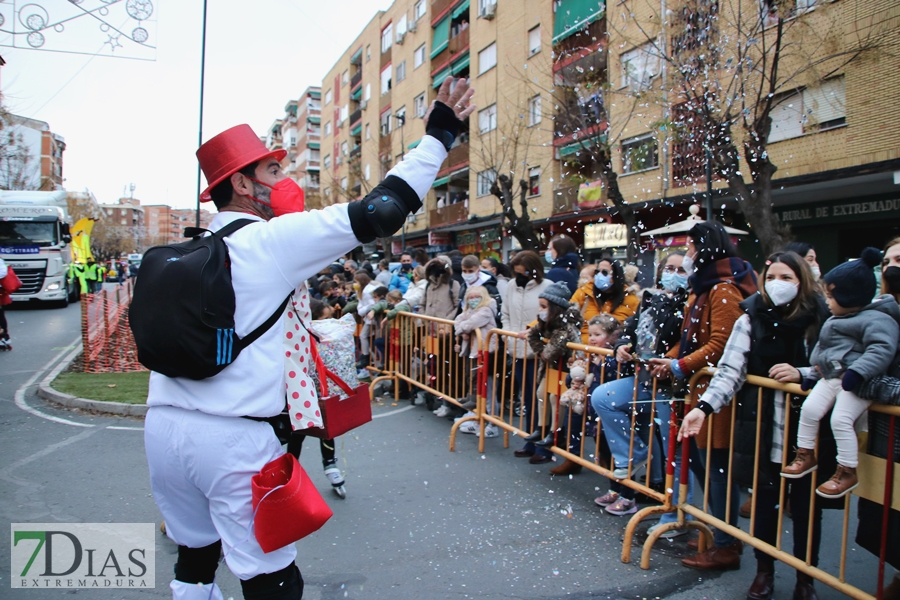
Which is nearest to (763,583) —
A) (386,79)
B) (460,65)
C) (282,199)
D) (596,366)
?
(596,366)

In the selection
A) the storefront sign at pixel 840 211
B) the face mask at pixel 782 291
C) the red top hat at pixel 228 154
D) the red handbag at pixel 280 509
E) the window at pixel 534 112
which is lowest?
the red handbag at pixel 280 509

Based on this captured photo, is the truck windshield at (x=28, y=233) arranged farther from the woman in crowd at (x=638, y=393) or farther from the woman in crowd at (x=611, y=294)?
the woman in crowd at (x=638, y=393)

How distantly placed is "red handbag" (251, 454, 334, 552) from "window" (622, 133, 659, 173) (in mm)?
17052

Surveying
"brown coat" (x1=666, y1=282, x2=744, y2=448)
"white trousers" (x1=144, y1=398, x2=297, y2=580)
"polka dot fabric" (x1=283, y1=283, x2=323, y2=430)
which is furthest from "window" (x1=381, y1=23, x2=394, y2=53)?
"white trousers" (x1=144, y1=398, x2=297, y2=580)

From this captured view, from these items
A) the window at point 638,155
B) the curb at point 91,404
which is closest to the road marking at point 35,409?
the curb at point 91,404

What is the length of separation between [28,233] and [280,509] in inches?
910

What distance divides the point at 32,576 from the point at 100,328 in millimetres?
8200

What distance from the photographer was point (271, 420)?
2.16m

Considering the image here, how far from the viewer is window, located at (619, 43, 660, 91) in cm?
1418

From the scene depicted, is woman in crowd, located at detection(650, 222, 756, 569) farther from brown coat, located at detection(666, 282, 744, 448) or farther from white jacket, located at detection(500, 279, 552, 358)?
white jacket, located at detection(500, 279, 552, 358)

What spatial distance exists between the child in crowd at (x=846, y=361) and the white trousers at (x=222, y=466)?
243 cm

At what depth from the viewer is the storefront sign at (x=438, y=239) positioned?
113 ft

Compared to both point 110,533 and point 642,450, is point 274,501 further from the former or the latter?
point 642,450

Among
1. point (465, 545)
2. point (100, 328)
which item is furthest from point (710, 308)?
point (100, 328)
